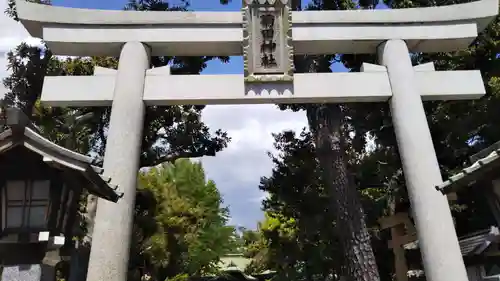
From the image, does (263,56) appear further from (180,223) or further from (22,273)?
(180,223)

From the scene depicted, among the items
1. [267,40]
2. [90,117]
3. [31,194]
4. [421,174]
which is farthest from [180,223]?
[31,194]

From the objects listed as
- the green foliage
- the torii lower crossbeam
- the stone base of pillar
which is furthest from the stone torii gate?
the green foliage

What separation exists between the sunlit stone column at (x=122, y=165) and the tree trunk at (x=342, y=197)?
3913mm

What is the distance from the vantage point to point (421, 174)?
591cm

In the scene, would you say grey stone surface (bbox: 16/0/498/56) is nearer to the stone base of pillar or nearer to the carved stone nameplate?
the carved stone nameplate

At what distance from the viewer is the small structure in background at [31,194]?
3545mm

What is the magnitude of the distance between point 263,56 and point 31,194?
3.91 m

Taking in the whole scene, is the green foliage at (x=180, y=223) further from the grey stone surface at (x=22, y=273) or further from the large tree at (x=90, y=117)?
the grey stone surface at (x=22, y=273)

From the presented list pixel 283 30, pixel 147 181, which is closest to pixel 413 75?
pixel 283 30

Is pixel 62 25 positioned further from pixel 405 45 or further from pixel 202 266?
pixel 202 266

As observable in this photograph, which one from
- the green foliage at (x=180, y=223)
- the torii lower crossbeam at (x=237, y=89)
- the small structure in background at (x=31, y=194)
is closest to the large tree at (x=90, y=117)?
the green foliage at (x=180, y=223)

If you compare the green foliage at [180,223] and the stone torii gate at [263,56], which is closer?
the stone torii gate at [263,56]

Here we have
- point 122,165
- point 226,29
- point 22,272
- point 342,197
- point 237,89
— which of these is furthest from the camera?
point 342,197

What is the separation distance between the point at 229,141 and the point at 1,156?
9.64 metres
